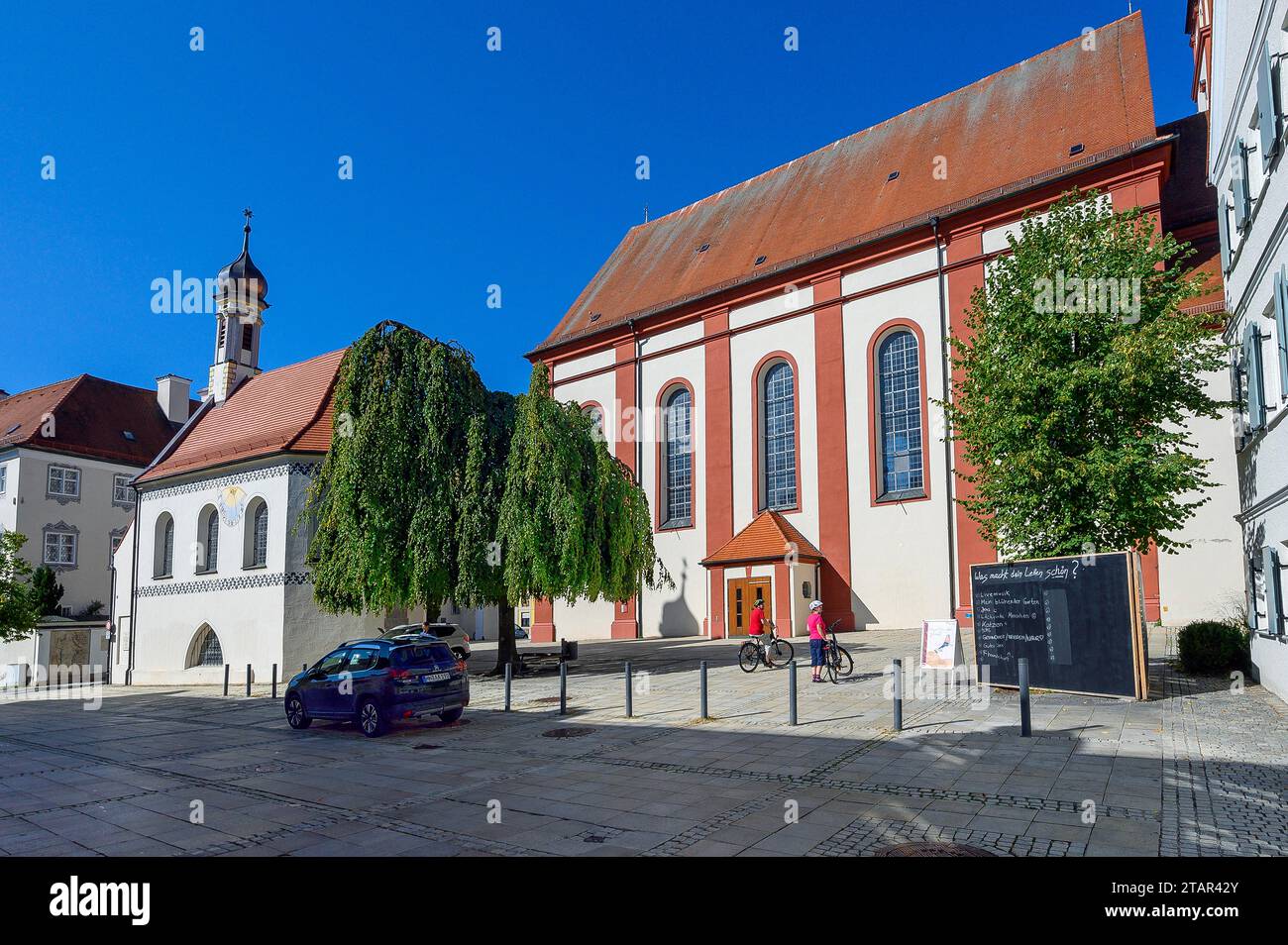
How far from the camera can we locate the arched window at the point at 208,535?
26.0m

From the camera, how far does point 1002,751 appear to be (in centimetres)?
939

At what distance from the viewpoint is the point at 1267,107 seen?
1209 cm

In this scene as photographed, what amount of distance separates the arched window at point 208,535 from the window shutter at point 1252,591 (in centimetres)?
2560

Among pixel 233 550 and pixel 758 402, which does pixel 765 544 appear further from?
pixel 233 550

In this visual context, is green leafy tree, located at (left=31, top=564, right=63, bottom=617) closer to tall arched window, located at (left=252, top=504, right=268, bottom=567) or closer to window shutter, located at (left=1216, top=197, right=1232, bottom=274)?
tall arched window, located at (left=252, top=504, right=268, bottom=567)

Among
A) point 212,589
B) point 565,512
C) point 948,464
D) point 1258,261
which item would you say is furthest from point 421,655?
point 948,464

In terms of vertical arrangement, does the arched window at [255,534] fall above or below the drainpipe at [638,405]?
below

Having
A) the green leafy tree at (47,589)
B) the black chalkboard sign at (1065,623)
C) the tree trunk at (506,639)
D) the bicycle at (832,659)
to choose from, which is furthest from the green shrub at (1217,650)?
the green leafy tree at (47,589)

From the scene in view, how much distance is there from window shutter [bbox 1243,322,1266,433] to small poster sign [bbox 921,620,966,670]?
5622 mm

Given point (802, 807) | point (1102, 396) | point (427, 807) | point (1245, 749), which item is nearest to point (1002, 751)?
point (1245, 749)

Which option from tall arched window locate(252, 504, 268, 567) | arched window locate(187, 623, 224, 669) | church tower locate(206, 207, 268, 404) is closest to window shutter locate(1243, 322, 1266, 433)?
tall arched window locate(252, 504, 268, 567)

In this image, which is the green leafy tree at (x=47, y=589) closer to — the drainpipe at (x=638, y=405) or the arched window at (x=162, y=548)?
the arched window at (x=162, y=548)

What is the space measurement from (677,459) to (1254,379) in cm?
2295

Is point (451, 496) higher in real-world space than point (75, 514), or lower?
lower
